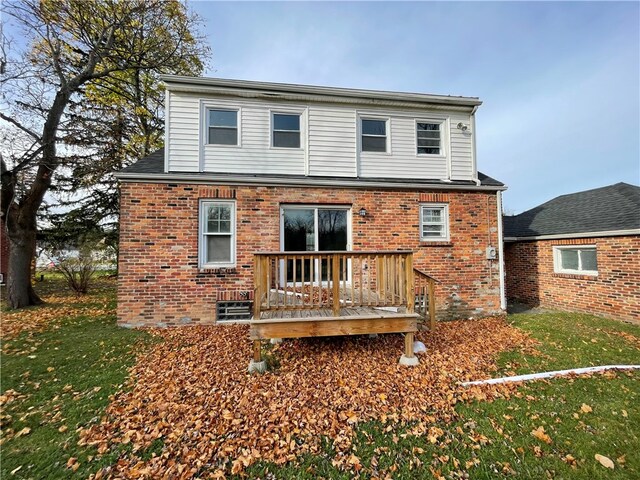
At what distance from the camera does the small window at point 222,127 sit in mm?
7191

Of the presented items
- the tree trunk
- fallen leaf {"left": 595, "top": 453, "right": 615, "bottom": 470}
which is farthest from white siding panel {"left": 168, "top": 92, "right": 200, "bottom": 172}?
fallen leaf {"left": 595, "top": 453, "right": 615, "bottom": 470}

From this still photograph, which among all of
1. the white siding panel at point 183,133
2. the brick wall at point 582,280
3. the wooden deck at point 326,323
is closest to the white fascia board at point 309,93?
Answer: the white siding panel at point 183,133

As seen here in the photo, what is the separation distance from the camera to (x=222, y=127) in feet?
23.7

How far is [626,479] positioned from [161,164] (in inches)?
359

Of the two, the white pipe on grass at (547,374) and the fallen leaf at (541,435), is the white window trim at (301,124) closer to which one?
the white pipe on grass at (547,374)

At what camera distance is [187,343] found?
535 cm

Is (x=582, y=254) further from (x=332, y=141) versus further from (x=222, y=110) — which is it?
(x=222, y=110)

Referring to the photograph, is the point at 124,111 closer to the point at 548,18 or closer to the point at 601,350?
the point at 548,18

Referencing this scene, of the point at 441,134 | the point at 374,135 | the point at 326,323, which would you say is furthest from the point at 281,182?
the point at 441,134

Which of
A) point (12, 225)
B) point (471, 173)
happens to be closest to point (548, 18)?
point (471, 173)

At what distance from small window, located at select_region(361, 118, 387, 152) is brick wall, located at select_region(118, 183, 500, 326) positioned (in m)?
1.47

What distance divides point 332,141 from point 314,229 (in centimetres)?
256

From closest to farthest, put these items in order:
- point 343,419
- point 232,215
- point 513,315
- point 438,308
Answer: point 343,419
point 232,215
point 438,308
point 513,315

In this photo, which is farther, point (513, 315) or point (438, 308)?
point (513, 315)
